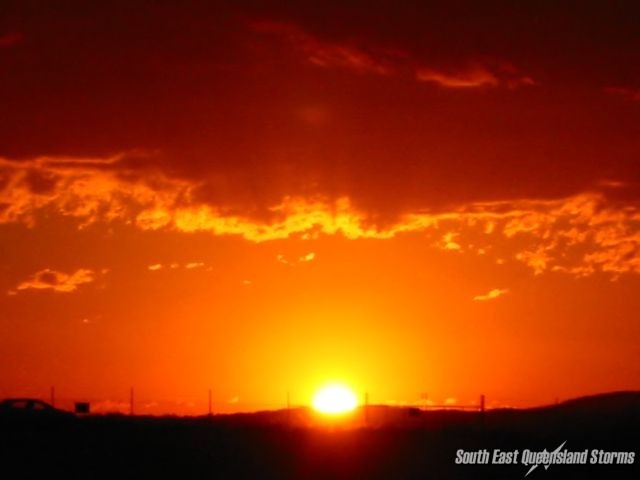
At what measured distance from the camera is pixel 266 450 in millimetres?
39000

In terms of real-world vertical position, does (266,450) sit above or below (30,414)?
below

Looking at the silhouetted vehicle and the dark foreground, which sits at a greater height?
the silhouetted vehicle

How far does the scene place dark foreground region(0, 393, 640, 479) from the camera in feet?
113

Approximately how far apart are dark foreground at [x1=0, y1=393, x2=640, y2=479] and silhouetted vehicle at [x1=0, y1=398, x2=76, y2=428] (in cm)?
54

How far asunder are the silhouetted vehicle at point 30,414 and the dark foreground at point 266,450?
1.78 ft

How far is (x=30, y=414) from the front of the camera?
5181 cm

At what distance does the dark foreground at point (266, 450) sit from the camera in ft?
113

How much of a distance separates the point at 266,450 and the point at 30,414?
1675 centimetres

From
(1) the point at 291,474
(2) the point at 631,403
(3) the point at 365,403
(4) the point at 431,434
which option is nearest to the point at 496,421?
(3) the point at 365,403

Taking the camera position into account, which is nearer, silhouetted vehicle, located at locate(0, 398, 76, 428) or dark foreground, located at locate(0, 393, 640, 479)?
dark foreground, located at locate(0, 393, 640, 479)

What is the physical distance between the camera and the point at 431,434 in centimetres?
4541

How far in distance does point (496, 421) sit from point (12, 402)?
80.9ft

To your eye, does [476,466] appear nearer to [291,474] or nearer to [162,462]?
[291,474]

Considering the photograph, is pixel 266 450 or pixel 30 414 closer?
pixel 266 450
